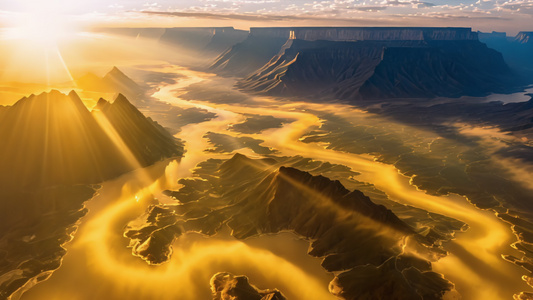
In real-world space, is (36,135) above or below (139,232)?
above

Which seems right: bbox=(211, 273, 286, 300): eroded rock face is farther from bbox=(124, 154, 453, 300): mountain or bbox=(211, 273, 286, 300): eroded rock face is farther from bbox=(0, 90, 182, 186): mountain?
bbox=(0, 90, 182, 186): mountain

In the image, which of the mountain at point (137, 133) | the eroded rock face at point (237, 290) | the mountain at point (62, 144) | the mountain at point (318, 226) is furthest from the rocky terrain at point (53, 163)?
the eroded rock face at point (237, 290)

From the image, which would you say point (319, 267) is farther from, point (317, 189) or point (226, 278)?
point (317, 189)

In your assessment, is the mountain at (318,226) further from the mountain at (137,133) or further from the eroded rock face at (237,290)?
the mountain at (137,133)

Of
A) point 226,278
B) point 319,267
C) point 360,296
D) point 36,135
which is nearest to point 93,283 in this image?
point 226,278

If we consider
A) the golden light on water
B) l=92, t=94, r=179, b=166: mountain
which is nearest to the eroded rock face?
the golden light on water

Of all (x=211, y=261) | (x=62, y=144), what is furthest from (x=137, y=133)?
(x=211, y=261)

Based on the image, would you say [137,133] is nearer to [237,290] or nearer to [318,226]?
[318,226]
